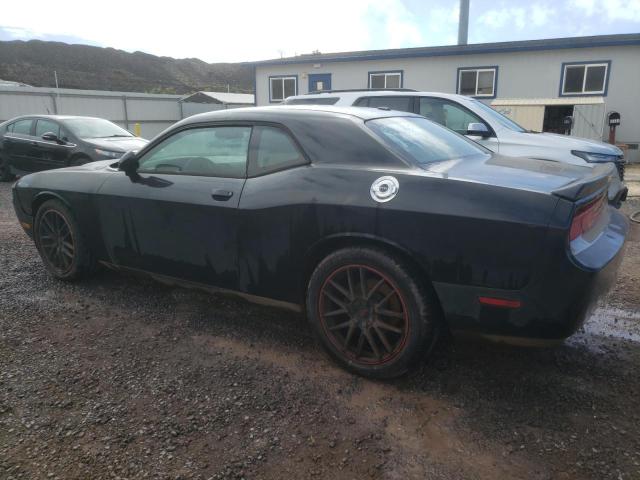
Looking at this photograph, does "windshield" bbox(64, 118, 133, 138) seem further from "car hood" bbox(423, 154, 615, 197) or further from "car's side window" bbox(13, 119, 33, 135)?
"car hood" bbox(423, 154, 615, 197)

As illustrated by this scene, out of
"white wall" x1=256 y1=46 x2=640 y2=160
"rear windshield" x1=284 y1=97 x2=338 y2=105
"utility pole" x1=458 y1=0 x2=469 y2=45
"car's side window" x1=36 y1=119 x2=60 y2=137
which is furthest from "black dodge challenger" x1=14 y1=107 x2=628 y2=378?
"utility pole" x1=458 y1=0 x2=469 y2=45

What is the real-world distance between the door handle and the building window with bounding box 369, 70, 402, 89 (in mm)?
15325

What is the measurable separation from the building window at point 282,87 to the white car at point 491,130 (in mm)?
12870

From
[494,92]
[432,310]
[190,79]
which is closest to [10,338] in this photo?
[432,310]

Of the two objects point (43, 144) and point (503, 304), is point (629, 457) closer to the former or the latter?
point (503, 304)

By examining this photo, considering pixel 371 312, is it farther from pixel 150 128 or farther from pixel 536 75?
pixel 150 128

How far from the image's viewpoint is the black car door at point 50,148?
882 centimetres

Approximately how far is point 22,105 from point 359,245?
19.0m

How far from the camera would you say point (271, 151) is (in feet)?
9.85

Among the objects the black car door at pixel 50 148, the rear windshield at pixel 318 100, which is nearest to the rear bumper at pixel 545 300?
the rear windshield at pixel 318 100

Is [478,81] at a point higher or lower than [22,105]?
higher

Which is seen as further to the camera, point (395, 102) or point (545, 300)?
point (395, 102)

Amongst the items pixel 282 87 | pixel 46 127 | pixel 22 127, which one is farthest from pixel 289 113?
pixel 282 87

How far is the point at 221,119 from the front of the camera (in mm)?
3279
